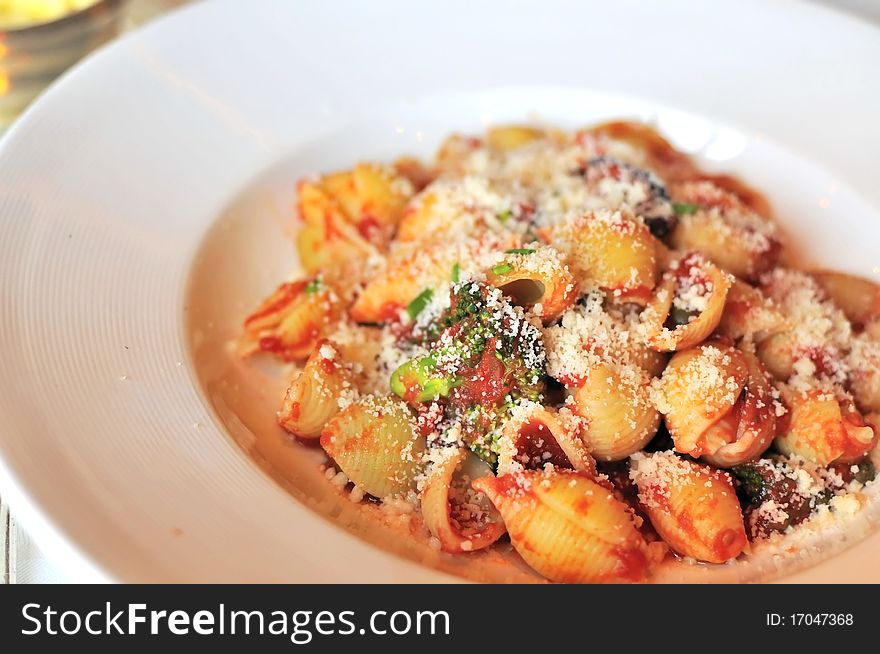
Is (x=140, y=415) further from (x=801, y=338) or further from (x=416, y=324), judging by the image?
(x=801, y=338)

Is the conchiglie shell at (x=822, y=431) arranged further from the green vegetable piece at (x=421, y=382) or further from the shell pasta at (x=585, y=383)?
the green vegetable piece at (x=421, y=382)

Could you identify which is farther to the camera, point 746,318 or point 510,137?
point 510,137

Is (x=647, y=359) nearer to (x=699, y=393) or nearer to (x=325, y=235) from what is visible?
(x=699, y=393)

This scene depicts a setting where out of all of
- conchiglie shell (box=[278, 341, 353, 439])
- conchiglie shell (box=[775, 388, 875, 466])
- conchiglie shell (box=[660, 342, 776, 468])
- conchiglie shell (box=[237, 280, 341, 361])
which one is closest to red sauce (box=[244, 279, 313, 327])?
conchiglie shell (box=[237, 280, 341, 361])

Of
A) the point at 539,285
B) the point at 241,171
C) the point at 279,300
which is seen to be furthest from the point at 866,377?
the point at 241,171

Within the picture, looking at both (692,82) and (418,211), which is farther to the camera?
(692,82)

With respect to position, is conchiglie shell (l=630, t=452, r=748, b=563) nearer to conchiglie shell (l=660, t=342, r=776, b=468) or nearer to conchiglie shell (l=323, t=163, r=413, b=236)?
conchiglie shell (l=660, t=342, r=776, b=468)

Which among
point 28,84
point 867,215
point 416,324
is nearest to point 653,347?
point 416,324
